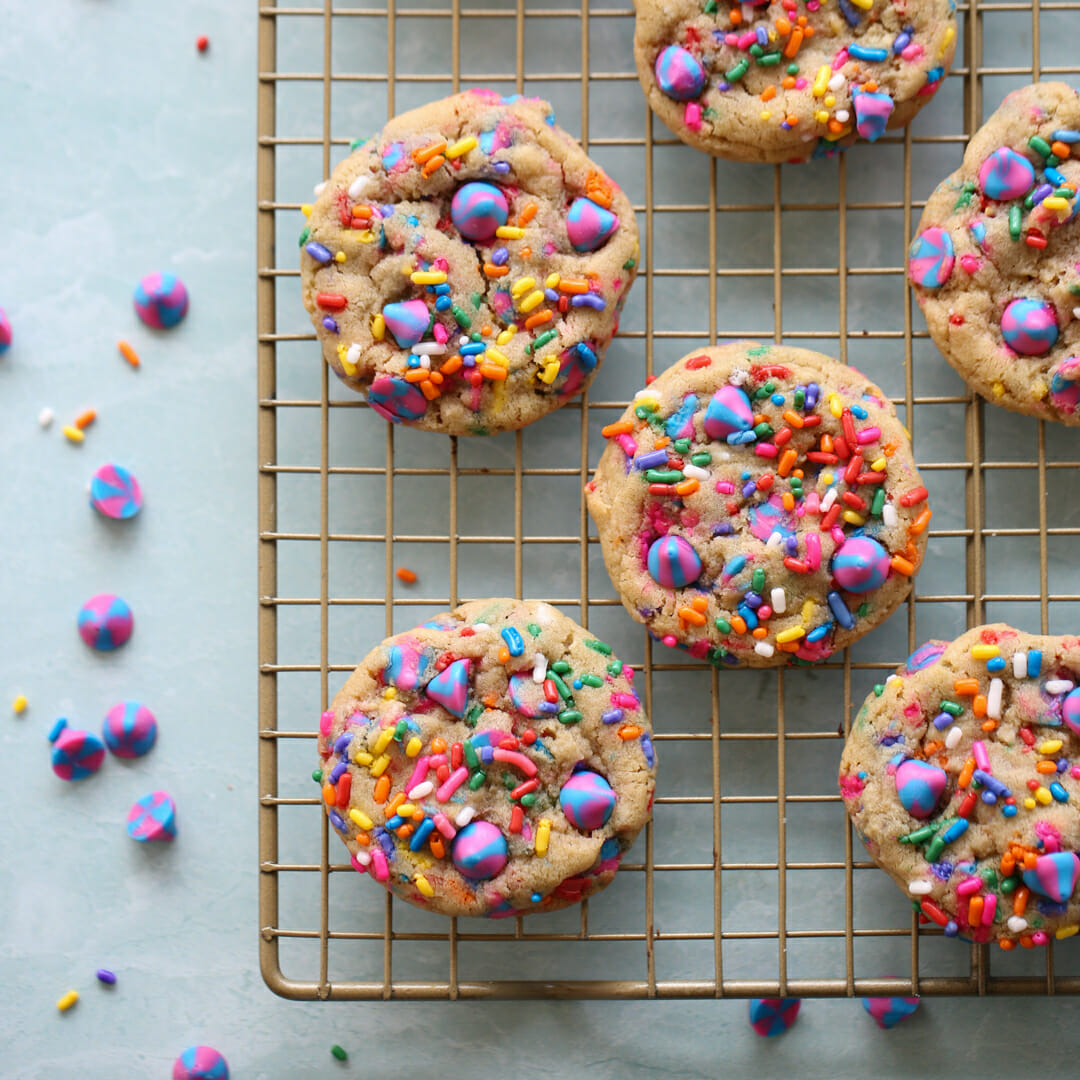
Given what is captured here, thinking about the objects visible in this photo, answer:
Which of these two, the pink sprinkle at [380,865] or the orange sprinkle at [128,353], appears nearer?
the pink sprinkle at [380,865]

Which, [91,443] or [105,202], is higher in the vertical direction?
[105,202]

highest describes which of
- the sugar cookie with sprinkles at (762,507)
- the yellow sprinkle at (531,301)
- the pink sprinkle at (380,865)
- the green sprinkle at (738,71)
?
the green sprinkle at (738,71)

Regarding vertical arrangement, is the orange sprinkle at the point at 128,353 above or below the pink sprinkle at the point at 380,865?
above

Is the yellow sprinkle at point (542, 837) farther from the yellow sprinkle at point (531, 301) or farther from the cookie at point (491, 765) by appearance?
the yellow sprinkle at point (531, 301)

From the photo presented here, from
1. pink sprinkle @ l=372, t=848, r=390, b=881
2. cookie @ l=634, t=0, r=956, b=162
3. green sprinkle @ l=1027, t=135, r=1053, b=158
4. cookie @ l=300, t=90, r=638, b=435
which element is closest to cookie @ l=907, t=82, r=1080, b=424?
green sprinkle @ l=1027, t=135, r=1053, b=158

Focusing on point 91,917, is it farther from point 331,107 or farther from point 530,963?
point 331,107

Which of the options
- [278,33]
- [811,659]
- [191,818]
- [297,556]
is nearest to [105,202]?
[278,33]

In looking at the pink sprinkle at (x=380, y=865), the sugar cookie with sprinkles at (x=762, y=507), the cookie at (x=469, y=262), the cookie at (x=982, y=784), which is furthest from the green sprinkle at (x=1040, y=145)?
the pink sprinkle at (x=380, y=865)

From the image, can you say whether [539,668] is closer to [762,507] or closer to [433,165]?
[762,507]
